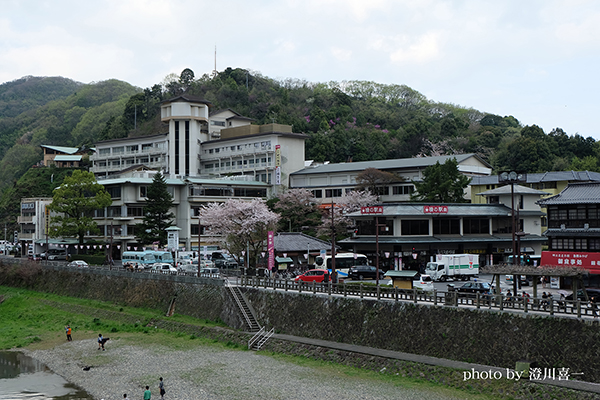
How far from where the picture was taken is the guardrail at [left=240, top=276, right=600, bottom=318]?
2464cm

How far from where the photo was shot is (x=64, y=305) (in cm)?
5206

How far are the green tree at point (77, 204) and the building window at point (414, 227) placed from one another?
35.3m

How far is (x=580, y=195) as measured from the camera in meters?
41.9

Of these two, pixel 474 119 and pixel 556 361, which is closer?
pixel 556 361

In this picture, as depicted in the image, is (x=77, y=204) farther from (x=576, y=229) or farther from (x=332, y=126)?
(x=332, y=126)

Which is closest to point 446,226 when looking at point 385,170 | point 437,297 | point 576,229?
point 576,229

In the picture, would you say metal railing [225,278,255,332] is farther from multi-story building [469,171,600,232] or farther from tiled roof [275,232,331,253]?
multi-story building [469,171,600,232]

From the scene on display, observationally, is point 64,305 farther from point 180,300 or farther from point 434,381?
point 434,381

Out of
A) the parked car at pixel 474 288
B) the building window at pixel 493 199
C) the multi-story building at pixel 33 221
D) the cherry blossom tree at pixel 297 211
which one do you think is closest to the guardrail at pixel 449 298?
the parked car at pixel 474 288

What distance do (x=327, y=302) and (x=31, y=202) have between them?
61.0m

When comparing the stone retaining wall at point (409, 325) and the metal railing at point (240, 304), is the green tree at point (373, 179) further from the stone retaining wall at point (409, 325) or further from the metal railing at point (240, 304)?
the metal railing at point (240, 304)

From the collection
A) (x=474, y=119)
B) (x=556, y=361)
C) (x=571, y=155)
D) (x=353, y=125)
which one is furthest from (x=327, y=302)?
(x=474, y=119)

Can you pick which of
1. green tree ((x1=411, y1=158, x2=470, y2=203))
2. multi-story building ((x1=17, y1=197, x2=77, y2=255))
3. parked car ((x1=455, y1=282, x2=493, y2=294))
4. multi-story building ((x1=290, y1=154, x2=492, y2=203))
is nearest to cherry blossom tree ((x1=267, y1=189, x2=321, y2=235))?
multi-story building ((x1=290, y1=154, x2=492, y2=203))

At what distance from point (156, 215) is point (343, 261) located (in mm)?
25664
